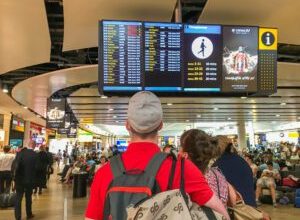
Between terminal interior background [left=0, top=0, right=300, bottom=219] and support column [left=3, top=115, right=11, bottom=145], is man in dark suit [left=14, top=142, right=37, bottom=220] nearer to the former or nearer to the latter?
terminal interior background [left=0, top=0, right=300, bottom=219]

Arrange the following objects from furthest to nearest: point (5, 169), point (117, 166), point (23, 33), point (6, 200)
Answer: point (5, 169) → point (6, 200) → point (23, 33) → point (117, 166)

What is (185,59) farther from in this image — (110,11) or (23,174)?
(23,174)

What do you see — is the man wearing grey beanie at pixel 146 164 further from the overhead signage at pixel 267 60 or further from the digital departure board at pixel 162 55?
the overhead signage at pixel 267 60

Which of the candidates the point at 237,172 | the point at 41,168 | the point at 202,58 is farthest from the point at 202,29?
the point at 41,168

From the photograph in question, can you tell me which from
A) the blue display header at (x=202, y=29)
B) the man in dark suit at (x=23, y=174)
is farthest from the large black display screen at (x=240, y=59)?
the man in dark suit at (x=23, y=174)

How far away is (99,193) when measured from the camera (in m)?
1.95

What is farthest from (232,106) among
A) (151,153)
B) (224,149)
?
(151,153)

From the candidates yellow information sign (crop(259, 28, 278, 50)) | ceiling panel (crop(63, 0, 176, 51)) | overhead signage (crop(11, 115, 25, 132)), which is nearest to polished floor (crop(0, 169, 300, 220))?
ceiling panel (crop(63, 0, 176, 51))

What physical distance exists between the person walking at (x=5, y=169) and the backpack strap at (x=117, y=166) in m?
12.5

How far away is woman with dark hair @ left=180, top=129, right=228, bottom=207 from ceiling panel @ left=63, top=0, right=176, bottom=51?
11.0ft

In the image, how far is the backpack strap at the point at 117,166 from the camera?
6.25ft

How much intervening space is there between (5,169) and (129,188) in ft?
42.7

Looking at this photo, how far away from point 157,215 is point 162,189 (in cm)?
17

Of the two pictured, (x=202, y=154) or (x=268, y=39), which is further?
(x=268, y=39)
